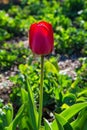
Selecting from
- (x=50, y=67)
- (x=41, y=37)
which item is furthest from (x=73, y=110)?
(x=50, y=67)

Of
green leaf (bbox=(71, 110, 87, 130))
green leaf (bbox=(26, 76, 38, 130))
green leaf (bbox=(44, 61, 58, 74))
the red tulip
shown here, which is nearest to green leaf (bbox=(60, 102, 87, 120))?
green leaf (bbox=(71, 110, 87, 130))

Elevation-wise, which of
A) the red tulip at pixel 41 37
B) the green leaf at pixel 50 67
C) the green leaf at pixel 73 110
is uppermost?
the green leaf at pixel 50 67

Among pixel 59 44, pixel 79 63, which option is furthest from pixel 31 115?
pixel 59 44

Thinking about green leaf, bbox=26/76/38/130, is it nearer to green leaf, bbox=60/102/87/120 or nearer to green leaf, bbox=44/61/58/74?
green leaf, bbox=60/102/87/120

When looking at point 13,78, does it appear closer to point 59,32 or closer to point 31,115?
point 31,115

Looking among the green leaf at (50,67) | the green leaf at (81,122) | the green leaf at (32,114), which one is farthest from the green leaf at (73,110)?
the green leaf at (50,67)

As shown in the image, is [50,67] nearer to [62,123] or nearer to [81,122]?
[81,122]

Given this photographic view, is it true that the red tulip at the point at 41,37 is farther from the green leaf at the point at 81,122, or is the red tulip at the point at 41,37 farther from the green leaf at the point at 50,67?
the green leaf at the point at 50,67

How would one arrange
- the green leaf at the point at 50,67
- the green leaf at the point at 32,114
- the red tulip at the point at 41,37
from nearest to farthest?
the red tulip at the point at 41,37
the green leaf at the point at 32,114
the green leaf at the point at 50,67
